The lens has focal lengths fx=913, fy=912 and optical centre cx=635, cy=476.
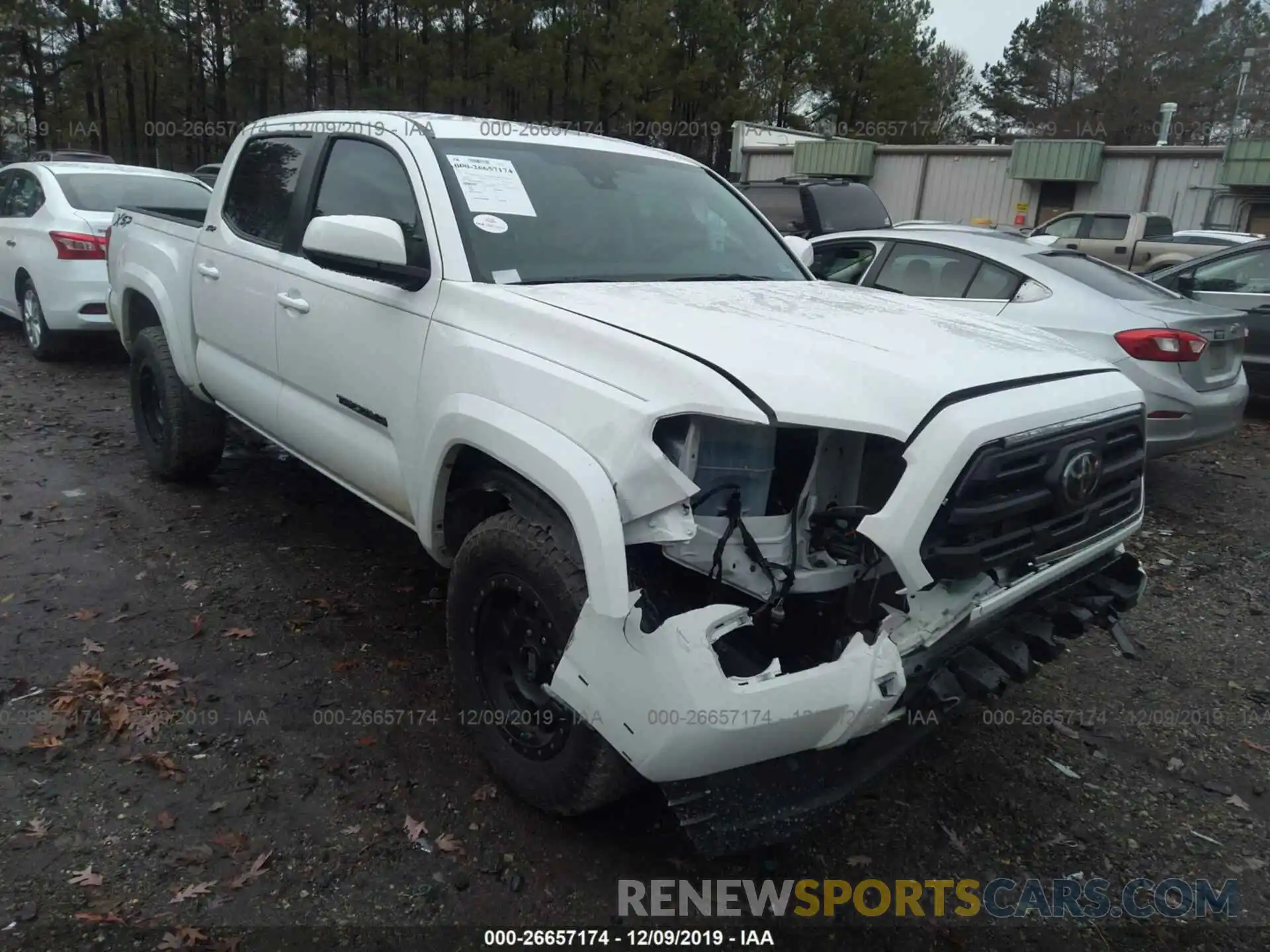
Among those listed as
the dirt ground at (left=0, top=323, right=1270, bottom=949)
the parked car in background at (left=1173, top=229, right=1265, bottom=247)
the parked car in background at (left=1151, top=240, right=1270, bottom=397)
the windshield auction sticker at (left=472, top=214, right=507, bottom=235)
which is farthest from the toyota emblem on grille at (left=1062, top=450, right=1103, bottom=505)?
the parked car in background at (left=1173, top=229, right=1265, bottom=247)

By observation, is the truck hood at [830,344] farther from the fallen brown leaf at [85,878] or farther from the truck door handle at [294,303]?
the fallen brown leaf at [85,878]

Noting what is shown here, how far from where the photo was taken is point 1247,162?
20281 mm

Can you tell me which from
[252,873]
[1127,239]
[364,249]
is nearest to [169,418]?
[364,249]

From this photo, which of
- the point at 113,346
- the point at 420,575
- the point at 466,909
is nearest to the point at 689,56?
the point at 113,346

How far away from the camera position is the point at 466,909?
2.45 meters

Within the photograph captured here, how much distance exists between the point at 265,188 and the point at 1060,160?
77.2ft

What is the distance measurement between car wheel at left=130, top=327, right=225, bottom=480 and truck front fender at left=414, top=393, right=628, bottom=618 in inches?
104

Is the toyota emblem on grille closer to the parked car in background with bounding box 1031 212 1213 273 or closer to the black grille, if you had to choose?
the black grille

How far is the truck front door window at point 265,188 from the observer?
13.3ft

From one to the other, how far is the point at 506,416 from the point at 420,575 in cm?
213

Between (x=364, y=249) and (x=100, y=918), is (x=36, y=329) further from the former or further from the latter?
(x=100, y=918)

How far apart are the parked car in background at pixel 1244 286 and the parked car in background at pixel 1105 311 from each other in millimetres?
2122

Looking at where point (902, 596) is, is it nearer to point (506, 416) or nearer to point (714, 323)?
point (714, 323)

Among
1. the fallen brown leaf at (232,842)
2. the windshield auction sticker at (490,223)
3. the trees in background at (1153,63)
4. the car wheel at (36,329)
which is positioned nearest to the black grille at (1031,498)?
the windshield auction sticker at (490,223)
